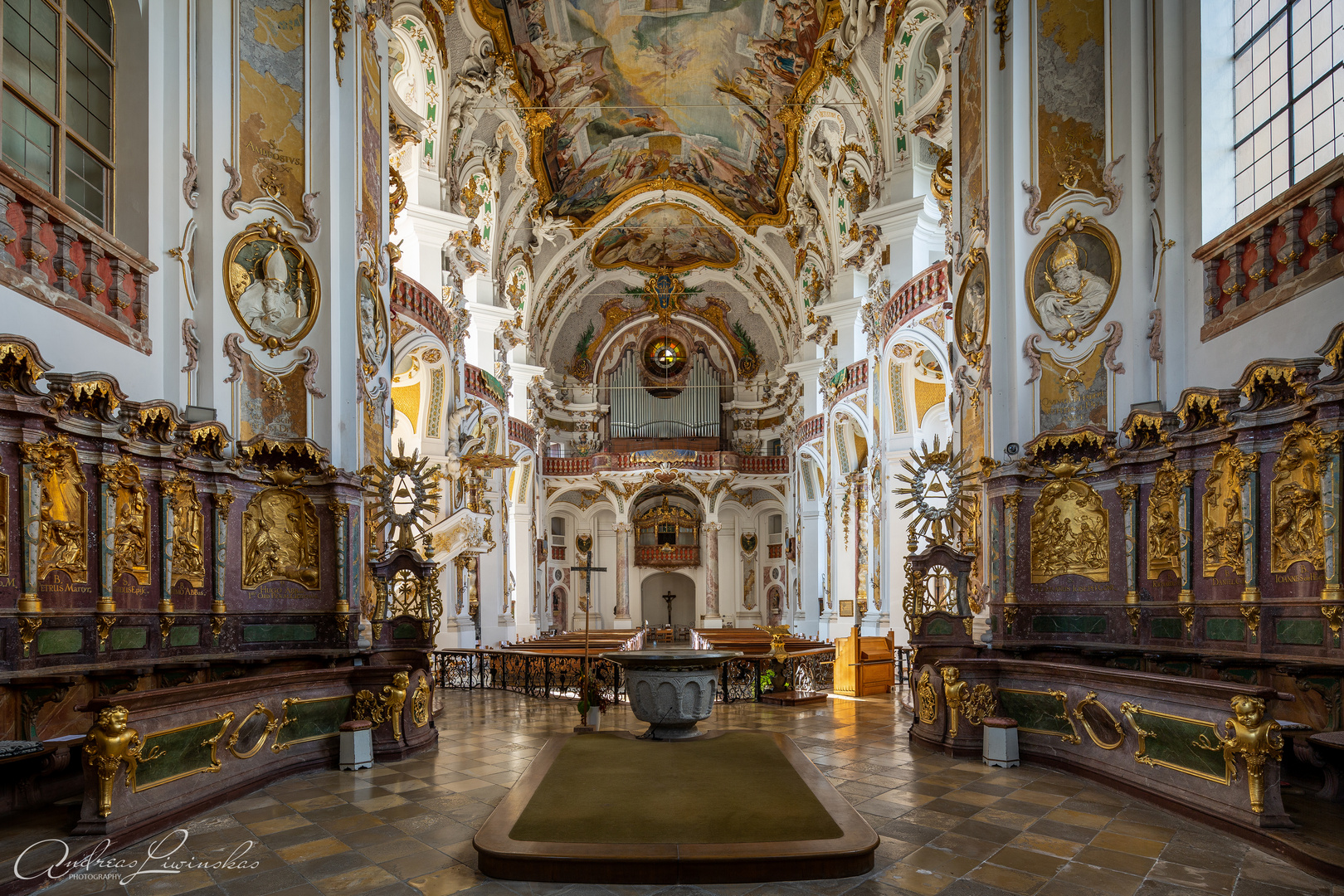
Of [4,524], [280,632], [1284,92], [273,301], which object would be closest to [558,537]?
[280,632]

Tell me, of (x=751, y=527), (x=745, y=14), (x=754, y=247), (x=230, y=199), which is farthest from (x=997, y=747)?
(x=751, y=527)

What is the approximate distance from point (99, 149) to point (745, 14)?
14045mm

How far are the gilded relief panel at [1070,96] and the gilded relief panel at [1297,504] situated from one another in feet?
13.0

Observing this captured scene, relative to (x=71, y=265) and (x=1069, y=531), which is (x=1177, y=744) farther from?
(x=71, y=265)

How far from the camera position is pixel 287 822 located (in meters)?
6.21

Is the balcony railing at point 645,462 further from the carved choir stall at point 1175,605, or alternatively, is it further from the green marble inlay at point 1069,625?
the green marble inlay at point 1069,625

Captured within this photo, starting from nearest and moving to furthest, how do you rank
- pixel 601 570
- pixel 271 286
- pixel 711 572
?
pixel 271 286 → pixel 601 570 → pixel 711 572

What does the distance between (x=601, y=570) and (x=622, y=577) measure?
68.9 ft

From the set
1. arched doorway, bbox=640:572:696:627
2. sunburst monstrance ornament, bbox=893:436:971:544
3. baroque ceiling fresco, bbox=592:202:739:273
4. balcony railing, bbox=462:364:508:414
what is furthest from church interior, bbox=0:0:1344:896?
arched doorway, bbox=640:572:696:627

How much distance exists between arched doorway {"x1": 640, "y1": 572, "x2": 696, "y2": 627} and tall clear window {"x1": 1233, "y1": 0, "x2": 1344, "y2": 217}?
91.6 feet

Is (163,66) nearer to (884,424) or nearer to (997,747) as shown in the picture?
(997,747)

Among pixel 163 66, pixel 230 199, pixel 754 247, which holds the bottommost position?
pixel 230 199

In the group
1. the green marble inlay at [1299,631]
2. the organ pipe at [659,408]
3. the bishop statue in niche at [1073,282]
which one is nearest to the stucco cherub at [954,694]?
the green marble inlay at [1299,631]

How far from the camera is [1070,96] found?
9945 mm
